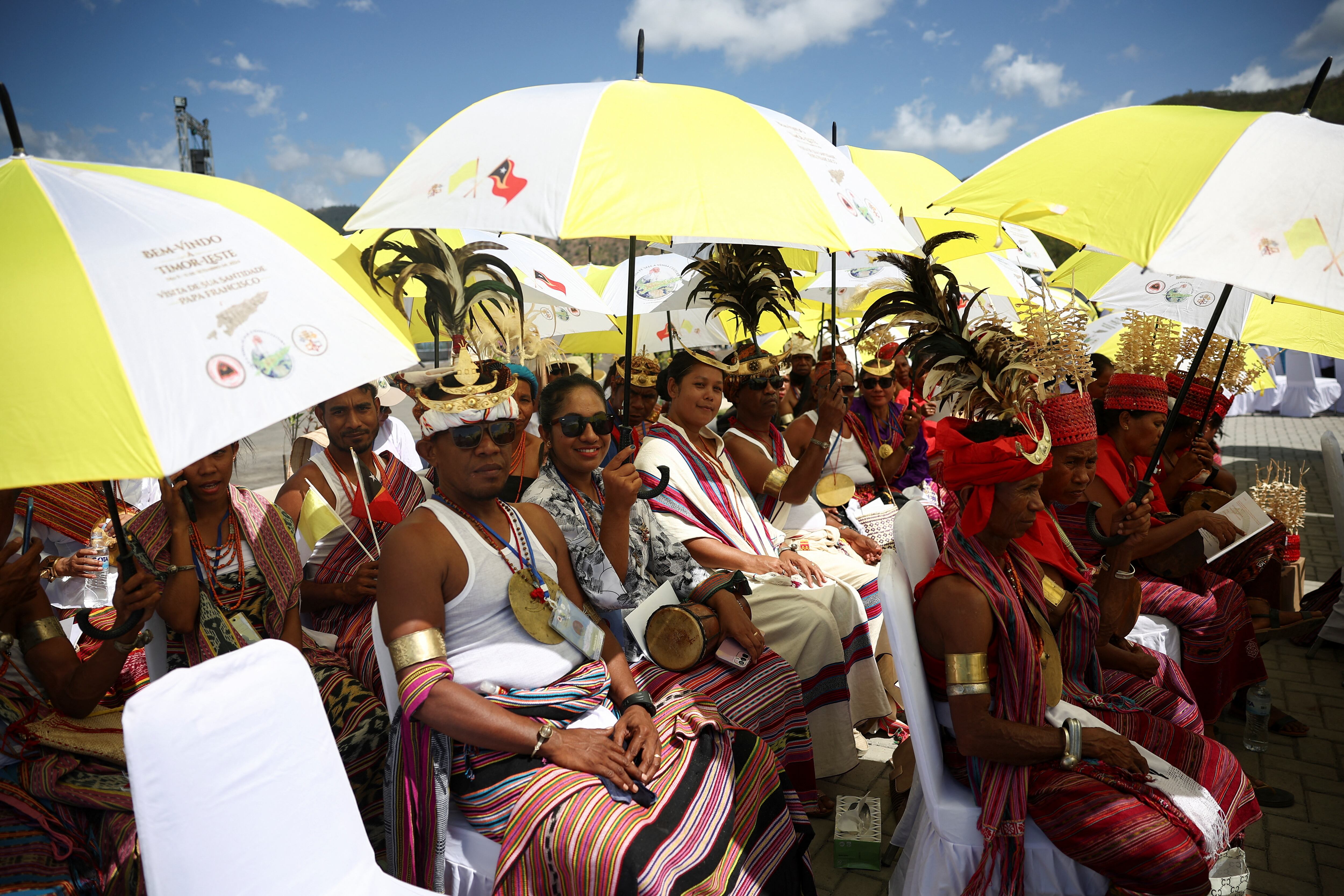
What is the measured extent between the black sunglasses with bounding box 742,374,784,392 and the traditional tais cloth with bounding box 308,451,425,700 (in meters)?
1.89

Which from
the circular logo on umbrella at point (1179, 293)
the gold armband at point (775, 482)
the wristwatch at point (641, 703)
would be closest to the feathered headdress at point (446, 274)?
the wristwatch at point (641, 703)

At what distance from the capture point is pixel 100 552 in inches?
160

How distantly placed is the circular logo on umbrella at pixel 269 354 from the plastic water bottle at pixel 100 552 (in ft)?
9.10

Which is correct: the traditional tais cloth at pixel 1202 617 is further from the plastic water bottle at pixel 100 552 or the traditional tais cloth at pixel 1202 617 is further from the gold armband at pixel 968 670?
the plastic water bottle at pixel 100 552

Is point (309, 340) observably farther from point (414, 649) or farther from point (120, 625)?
point (120, 625)

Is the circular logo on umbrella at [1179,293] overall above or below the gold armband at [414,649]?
above

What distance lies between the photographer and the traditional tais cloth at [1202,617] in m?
3.87

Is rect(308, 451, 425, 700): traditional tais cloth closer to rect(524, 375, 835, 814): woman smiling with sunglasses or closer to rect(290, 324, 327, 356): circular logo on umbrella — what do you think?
rect(524, 375, 835, 814): woman smiling with sunglasses

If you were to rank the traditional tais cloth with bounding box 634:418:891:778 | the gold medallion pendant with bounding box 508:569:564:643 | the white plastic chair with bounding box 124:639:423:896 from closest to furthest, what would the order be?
1. the white plastic chair with bounding box 124:639:423:896
2. the gold medallion pendant with bounding box 508:569:564:643
3. the traditional tais cloth with bounding box 634:418:891:778

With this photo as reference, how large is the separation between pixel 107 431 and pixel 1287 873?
4147 mm

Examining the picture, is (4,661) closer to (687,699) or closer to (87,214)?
(87,214)

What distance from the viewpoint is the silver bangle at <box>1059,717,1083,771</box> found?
93.5 inches

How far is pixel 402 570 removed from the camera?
7.95 feet

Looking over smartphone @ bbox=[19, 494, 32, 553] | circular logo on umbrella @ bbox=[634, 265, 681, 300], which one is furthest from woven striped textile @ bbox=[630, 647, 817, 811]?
circular logo on umbrella @ bbox=[634, 265, 681, 300]
